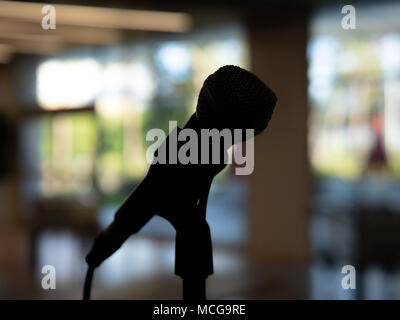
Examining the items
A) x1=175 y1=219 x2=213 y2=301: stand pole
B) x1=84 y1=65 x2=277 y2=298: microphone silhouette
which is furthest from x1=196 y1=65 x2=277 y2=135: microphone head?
x1=175 y1=219 x2=213 y2=301: stand pole

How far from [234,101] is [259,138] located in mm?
4281

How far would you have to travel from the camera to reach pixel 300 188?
619 centimetres

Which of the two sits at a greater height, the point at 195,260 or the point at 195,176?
the point at 195,176

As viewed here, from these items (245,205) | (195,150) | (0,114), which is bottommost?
(245,205)

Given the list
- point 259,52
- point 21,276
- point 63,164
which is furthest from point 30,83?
point 21,276

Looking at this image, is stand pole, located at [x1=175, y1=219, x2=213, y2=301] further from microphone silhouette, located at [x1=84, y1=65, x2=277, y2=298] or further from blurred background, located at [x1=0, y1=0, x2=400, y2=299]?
blurred background, located at [x1=0, y1=0, x2=400, y2=299]

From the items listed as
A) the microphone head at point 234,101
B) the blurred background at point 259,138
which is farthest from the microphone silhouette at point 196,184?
the blurred background at point 259,138

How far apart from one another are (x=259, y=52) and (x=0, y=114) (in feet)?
19.3

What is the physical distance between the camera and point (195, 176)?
0.65 m

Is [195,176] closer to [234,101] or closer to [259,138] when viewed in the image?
[234,101]

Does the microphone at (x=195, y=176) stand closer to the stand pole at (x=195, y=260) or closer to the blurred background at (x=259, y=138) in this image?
the stand pole at (x=195, y=260)

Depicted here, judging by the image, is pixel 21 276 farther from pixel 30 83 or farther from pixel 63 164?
pixel 30 83

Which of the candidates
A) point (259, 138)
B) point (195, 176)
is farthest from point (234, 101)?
point (259, 138)

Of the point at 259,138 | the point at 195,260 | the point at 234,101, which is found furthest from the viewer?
the point at 259,138
